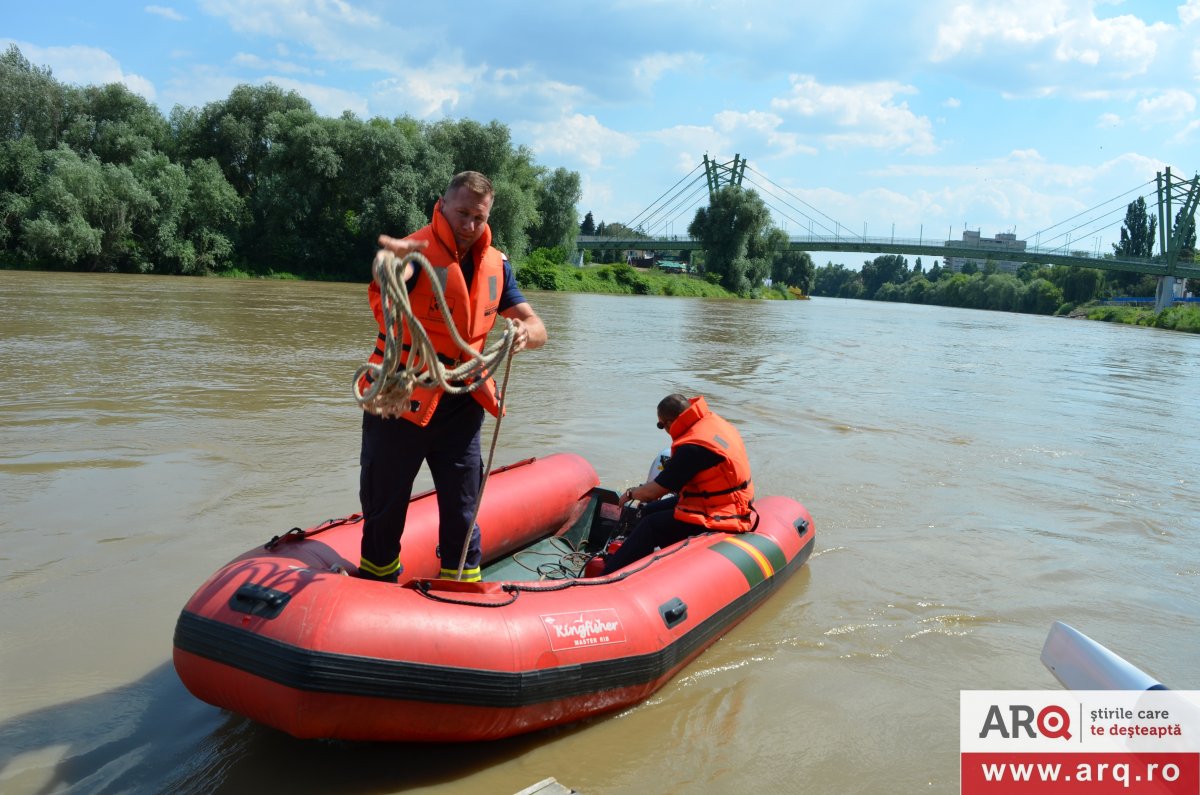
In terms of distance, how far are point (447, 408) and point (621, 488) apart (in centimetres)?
350

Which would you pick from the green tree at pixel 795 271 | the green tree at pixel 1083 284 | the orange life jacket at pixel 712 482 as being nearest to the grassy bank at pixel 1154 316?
the green tree at pixel 1083 284

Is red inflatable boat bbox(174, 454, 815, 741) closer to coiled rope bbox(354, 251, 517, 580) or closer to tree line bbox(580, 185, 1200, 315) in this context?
coiled rope bbox(354, 251, 517, 580)

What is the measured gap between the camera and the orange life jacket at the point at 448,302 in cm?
274

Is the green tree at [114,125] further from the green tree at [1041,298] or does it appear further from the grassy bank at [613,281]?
the green tree at [1041,298]

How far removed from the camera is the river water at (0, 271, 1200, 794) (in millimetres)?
2822

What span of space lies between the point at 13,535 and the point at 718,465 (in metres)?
3.56

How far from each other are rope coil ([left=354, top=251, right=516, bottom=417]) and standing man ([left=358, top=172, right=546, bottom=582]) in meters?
0.09

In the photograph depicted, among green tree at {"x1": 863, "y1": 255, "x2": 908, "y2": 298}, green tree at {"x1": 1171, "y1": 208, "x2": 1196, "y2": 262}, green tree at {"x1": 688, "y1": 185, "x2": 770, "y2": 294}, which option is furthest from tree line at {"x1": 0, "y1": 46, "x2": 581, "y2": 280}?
green tree at {"x1": 863, "y1": 255, "x2": 908, "y2": 298}

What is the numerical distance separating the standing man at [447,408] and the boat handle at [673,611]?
2.49 ft

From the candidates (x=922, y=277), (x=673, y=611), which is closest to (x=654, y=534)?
(x=673, y=611)

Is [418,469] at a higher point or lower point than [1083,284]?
lower

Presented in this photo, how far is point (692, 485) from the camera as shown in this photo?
4.09 m

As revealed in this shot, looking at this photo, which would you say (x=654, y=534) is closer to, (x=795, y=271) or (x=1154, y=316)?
(x=1154, y=316)

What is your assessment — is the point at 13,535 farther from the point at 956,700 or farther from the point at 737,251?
the point at 737,251
